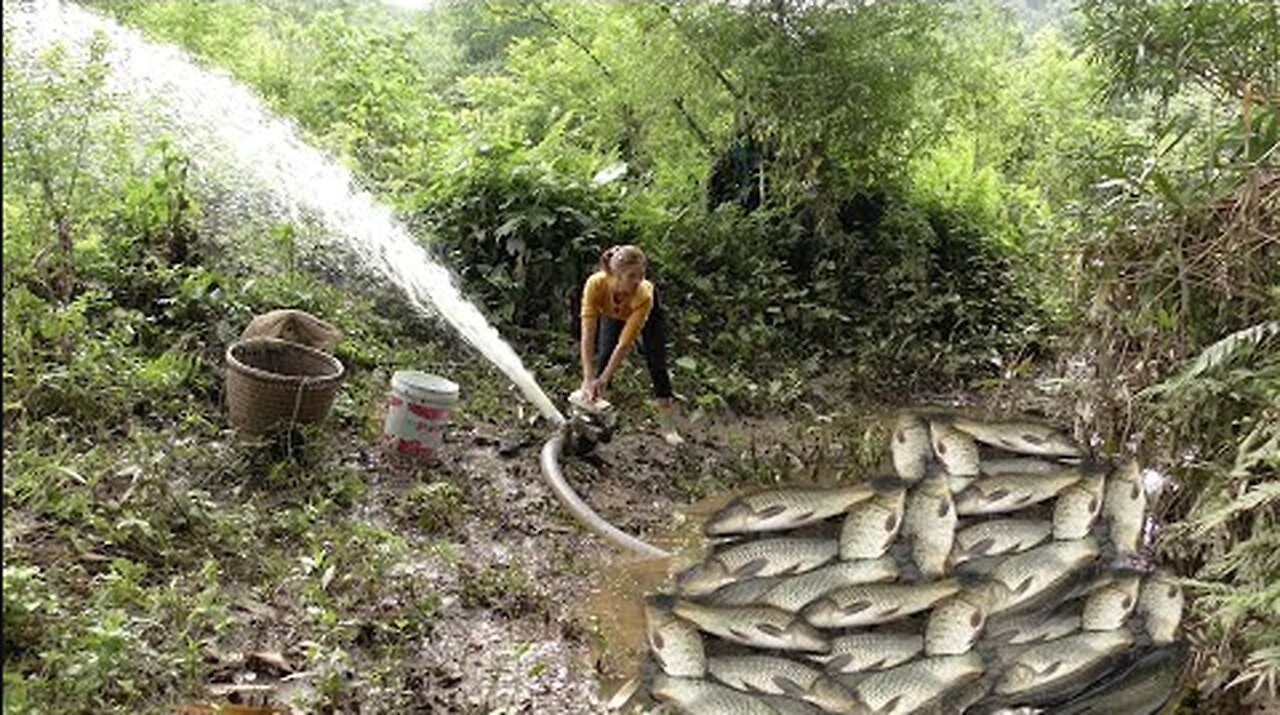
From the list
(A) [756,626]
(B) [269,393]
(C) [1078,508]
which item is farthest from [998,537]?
(B) [269,393]

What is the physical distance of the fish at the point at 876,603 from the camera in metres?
4.09

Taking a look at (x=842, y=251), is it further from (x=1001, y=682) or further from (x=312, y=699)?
(x=312, y=699)

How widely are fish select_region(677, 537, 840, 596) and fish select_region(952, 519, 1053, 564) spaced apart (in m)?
0.48

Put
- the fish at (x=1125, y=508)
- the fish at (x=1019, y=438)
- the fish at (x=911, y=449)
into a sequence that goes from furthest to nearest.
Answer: the fish at (x=1019, y=438)
the fish at (x=911, y=449)
the fish at (x=1125, y=508)

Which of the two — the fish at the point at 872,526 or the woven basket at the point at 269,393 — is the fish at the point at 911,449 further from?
the woven basket at the point at 269,393

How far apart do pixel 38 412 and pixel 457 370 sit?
8.29 ft

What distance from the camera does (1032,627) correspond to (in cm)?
413

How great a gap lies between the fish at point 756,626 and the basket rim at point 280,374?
2009 mm

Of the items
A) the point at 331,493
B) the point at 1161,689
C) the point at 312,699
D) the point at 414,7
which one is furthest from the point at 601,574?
the point at 414,7

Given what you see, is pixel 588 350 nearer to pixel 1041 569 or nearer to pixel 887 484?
pixel 887 484

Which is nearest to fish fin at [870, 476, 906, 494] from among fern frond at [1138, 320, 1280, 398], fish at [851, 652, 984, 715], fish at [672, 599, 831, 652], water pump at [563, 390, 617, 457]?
fish at [672, 599, 831, 652]

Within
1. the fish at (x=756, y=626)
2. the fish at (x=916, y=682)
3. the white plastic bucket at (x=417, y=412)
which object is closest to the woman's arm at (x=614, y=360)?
the white plastic bucket at (x=417, y=412)

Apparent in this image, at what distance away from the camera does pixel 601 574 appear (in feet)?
16.4

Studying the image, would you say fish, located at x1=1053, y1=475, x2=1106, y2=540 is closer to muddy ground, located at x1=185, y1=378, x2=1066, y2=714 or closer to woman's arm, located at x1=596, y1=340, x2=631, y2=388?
muddy ground, located at x1=185, y1=378, x2=1066, y2=714
